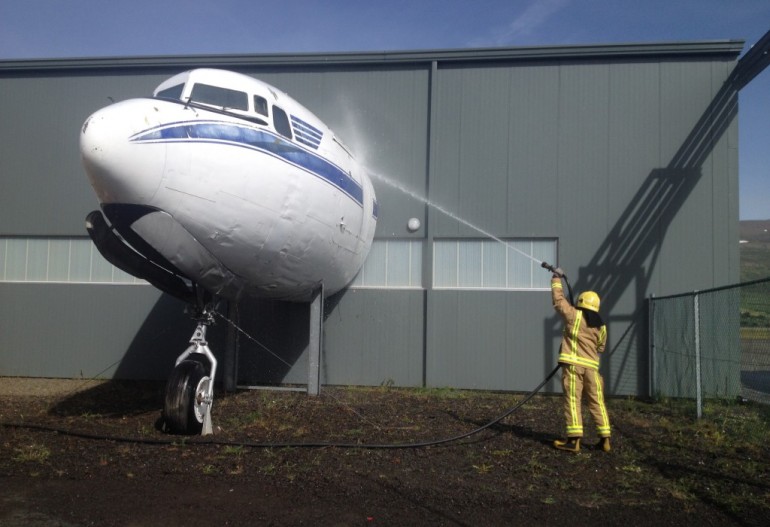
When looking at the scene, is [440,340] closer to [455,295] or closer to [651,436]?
[455,295]

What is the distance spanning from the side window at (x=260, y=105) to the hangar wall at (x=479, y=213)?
19.1ft

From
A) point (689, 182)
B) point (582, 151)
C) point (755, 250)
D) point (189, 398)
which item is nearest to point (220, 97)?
point (189, 398)

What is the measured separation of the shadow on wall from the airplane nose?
9060 mm

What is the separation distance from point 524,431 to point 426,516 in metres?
3.85

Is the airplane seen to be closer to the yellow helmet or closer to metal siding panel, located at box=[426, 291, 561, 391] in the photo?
the yellow helmet

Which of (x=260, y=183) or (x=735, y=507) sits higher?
(x=260, y=183)

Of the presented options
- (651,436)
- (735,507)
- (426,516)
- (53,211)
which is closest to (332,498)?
(426,516)

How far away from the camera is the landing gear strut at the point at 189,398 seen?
7.72m

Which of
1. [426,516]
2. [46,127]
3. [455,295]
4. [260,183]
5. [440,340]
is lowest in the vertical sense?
[426,516]

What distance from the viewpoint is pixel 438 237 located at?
13.9 meters

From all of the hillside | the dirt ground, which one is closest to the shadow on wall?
the dirt ground

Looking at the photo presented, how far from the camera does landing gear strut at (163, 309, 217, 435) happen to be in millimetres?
7723

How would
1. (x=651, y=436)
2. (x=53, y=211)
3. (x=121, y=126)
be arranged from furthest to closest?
(x=53, y=211), (x=651, y=436), (x=121, y=126)

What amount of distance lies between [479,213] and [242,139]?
726 cm
